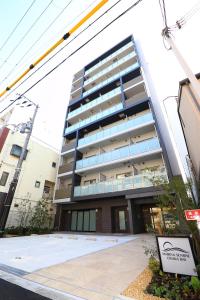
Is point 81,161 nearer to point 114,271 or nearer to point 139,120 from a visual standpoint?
point 139,120

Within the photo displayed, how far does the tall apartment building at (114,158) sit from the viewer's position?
13.5 m

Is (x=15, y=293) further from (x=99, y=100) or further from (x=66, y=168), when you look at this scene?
(x=99, y=100)

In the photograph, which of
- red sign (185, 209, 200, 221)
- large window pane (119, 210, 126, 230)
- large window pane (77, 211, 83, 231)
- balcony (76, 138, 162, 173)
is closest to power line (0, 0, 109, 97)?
red sign (185, 209, 200, 221)

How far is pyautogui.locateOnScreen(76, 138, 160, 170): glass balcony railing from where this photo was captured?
1352 cm

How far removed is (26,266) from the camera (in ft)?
16.5

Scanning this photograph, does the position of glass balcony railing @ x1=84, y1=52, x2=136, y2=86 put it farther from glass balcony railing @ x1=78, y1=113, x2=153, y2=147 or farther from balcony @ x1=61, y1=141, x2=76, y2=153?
balcony @ x1=61, y1=141, x2=76, y2=153

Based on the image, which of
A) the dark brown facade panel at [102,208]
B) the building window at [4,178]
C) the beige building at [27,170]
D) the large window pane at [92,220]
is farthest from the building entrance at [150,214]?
the building window at [4,178]

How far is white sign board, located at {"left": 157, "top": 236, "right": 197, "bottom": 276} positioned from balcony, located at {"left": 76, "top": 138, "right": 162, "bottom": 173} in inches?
368

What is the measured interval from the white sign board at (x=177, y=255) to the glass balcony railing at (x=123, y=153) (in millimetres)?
9579

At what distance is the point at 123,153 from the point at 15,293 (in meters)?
12.4

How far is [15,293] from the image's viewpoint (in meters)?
3.37

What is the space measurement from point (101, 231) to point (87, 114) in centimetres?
1414

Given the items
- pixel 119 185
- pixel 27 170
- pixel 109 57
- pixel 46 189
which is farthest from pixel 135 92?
pixel 46 189

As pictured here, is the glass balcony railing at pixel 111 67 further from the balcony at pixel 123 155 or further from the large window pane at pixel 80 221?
the large window pane at pixel 80 221
